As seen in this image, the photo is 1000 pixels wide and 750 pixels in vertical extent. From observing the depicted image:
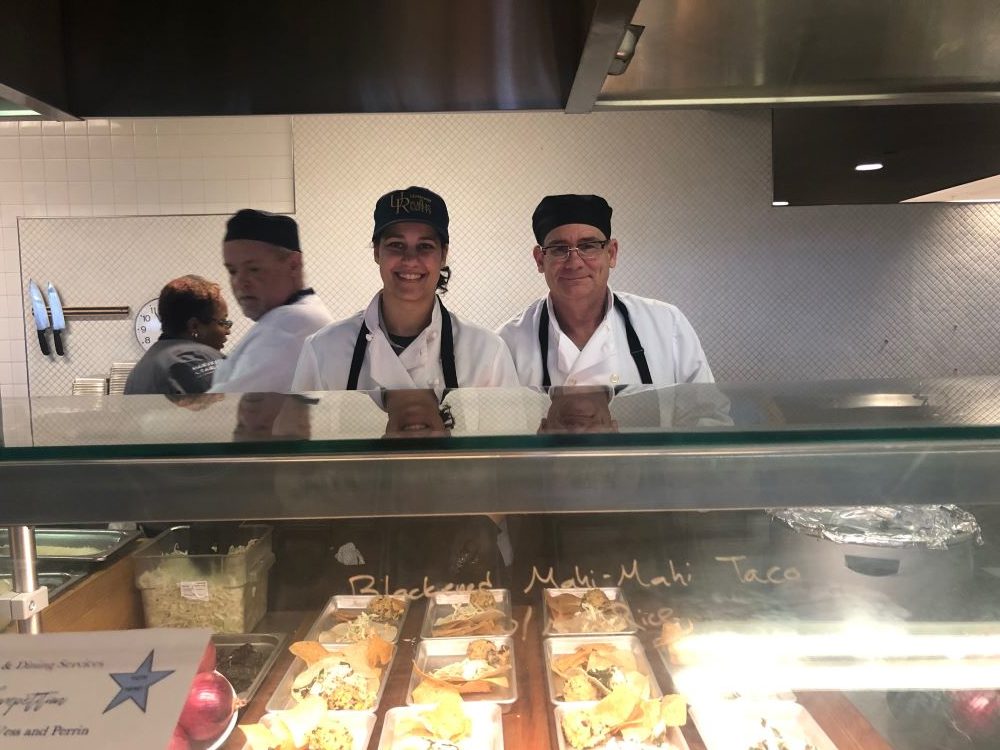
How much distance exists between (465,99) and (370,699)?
117 cm

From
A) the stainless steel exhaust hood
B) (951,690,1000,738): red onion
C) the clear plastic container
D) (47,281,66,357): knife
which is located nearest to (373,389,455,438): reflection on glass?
the clear plastic container

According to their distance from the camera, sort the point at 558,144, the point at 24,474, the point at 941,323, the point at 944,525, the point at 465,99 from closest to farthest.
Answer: the point at 24,474 < the point at 944,525 < the point at 465,99 < the point at 558,144 < the point at 941,323

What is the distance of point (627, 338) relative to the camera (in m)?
2.87

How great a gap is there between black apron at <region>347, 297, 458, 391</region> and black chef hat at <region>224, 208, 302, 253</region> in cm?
42

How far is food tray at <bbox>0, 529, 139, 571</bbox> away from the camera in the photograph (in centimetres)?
91

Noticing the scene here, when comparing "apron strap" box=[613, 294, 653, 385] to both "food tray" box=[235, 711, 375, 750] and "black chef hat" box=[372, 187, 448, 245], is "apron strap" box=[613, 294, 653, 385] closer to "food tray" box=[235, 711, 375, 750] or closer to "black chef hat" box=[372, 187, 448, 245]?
"black chef hat" box=[372, 187, 448, 245]

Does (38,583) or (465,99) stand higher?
(465,99)

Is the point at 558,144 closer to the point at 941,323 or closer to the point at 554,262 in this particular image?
the point at 554,262

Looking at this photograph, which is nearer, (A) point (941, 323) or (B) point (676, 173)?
(B) point (676, 173)

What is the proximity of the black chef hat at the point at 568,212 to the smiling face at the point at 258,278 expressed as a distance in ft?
3.15

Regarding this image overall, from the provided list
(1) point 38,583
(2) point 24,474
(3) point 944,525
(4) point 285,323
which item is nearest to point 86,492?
(2) point 24,474

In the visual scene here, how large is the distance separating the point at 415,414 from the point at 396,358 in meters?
2.05

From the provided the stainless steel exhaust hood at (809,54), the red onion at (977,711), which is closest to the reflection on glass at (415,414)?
the stainless steel exhaust hood at (809,54)

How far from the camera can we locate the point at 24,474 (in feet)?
2.00
